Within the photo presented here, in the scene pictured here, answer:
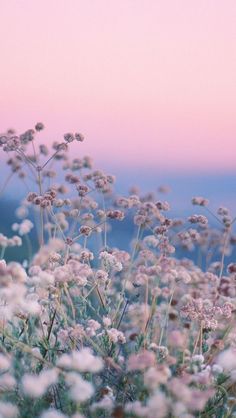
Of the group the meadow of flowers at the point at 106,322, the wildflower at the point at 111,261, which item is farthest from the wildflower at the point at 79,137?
the wildflower at the point at 111,261

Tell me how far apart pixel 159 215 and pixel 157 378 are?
7.22ft

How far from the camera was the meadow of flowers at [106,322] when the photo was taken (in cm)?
311

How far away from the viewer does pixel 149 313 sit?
448 centimetres

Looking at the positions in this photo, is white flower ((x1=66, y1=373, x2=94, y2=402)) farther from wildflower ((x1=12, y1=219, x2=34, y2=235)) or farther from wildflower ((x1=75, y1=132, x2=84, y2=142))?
wildflower ((x1=75, y1=132, x2=84, y2=142))

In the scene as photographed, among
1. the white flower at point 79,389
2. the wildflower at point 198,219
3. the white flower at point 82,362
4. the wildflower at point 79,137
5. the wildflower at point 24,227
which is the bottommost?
the white flower at point 79,389

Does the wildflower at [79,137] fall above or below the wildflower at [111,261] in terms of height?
above

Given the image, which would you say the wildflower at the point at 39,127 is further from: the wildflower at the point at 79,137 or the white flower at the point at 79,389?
the white flower at the point at 79,389

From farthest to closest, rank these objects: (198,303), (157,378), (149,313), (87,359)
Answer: (149,313)
(198,303)
(87,359)
(157,378)

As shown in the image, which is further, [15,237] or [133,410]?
[15,237]

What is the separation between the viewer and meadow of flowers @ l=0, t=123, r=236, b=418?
122 inches

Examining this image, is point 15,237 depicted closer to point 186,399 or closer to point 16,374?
point 16,374

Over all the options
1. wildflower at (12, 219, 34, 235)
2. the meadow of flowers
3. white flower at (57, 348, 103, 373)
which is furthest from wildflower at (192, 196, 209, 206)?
white flower at (57, 348, 103, 373)

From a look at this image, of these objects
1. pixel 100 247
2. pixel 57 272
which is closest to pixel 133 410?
pixel 57 272

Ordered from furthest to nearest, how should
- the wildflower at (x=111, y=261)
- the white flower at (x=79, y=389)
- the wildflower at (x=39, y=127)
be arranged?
the wildflower at (x=39, y=127)
the wildflower at (x=111, y=261)
the white flower at (x=79, y=389)
